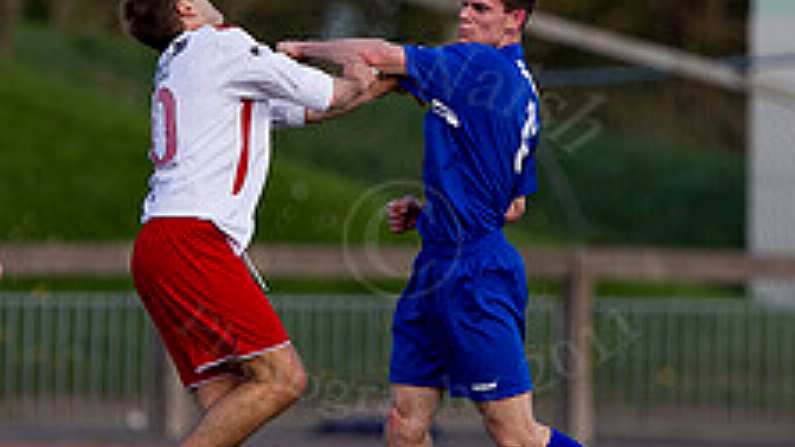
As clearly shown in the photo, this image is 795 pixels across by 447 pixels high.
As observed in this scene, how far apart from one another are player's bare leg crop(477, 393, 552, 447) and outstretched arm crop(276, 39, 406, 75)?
1.28m

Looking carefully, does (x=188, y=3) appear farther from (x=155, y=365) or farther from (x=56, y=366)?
(x=56, y=366)

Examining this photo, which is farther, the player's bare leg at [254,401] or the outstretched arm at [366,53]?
the outstretched arm at [366,53]

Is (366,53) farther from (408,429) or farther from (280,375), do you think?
(408,429)

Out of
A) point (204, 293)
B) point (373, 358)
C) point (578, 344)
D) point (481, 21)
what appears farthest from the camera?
point (373, 358)

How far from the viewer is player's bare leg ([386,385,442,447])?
19.2 ft

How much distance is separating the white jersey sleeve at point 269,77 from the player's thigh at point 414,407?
1146 mm

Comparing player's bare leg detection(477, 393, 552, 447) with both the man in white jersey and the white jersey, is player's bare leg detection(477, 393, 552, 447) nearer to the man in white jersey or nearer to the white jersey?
the man in white jersey

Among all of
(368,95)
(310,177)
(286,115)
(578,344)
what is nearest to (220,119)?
(286,115)

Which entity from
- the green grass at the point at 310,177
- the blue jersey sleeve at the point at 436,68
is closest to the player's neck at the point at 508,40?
the blue jersey sleeve at the point at 436,68

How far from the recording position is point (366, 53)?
Answer: 5547mm

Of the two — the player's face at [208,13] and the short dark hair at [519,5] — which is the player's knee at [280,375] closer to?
the player's face at [208,13]

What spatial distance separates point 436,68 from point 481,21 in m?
0.35

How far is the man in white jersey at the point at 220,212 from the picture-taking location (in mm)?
5383

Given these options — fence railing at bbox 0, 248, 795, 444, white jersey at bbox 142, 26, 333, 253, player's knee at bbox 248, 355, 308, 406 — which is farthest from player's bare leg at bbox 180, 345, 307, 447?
fence railing at bbox 0, 248, 795, 444
